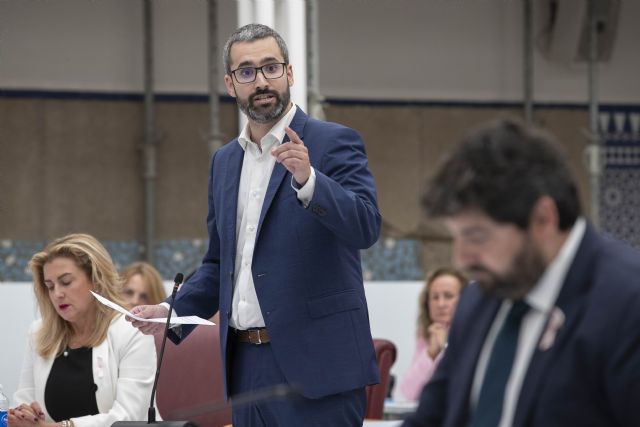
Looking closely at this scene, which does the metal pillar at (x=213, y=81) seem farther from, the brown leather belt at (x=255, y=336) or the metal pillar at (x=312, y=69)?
the brown leather belt at (x=255, y=336)

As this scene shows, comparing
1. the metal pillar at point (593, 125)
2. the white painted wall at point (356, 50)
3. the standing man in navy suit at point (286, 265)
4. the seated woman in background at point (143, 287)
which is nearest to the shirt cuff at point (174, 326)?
the standing man in navy suit at point (286, 265)

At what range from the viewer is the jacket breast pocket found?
287 cm

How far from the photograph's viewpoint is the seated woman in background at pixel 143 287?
18.4 feet

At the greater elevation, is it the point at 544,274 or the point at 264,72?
the point at 264,72

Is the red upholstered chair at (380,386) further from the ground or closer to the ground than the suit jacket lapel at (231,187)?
closer to the ground

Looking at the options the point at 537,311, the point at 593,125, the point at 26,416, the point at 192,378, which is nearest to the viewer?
the point at 537,311

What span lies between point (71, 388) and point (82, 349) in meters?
0.13

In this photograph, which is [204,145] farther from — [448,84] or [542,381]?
[542,381]

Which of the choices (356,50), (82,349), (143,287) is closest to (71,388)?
(82,349)

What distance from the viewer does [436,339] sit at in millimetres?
5543

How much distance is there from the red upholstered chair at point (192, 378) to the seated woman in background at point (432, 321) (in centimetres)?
168

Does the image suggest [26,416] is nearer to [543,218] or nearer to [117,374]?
[117,374]

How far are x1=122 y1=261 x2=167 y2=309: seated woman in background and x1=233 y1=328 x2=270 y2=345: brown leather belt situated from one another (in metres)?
2.67

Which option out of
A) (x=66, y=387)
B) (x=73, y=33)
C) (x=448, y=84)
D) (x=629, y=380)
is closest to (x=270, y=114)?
(x=66, y=387)
